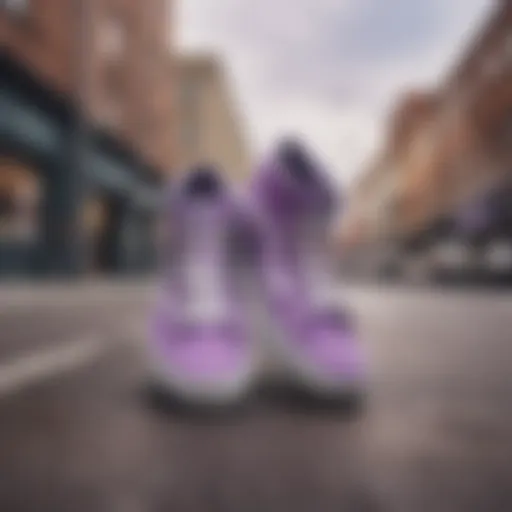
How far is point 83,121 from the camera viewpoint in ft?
32.9

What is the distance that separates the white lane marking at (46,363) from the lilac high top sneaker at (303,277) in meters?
0.51

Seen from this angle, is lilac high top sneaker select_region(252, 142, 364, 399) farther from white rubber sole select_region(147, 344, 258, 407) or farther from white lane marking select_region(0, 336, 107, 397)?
white lane marking select_region(0, 336, 107, 397)

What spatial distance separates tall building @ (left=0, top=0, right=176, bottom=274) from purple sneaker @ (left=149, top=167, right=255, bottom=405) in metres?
7.19

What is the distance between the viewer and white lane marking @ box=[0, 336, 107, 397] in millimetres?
1415

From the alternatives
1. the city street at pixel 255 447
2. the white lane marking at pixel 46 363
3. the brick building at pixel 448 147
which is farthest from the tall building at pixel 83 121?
the city street at pixel 255 447

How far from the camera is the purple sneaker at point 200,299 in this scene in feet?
3.61

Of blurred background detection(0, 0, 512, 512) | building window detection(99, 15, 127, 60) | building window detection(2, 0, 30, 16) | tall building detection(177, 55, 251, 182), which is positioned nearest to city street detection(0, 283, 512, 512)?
blurred background detection(0, 0, 512, 512)

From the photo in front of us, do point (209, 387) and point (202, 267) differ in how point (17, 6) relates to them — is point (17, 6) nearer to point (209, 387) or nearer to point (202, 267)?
point (202, 267)

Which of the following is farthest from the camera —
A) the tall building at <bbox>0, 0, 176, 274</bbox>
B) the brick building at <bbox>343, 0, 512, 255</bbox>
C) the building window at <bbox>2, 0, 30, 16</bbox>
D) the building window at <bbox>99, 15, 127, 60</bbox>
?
the brick building at <bbox>343, 0, 512, 255</bbox>

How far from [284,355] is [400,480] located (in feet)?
1.55

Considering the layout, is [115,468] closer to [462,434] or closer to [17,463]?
[17,463]

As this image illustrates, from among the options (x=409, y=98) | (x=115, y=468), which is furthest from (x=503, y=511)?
(x=409, y=98)

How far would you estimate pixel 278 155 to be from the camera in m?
1.19

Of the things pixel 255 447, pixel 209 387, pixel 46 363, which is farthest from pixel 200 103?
pixel 255 447
